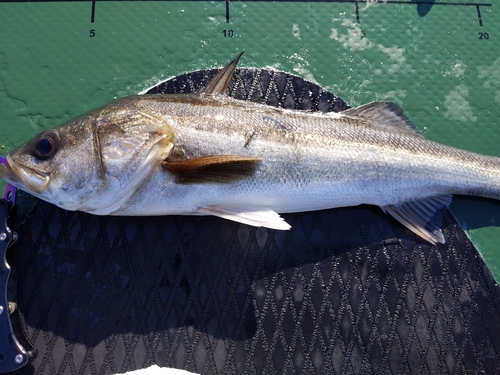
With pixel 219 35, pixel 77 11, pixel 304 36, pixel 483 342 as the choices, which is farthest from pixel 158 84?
pixel 483 342

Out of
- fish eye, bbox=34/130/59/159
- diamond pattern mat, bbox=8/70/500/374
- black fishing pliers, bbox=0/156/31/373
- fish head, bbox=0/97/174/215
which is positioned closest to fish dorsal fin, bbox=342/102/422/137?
diamond pattern mat, bbox=8/70/500/374

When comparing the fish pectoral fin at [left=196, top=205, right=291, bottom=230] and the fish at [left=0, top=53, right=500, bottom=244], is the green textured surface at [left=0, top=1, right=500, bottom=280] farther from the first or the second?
the fish pectoral fin at [left=196, top=205, right=291, bottom=230]

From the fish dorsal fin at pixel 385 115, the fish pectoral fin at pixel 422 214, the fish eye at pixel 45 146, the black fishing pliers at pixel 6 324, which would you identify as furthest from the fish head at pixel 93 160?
the fish pectoral fin at pixel 422 214

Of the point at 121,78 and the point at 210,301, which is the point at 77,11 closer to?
the point at 121,78

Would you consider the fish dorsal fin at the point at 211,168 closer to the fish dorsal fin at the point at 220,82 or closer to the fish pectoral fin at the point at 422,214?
the fish dorsal fin at the point at 220,82

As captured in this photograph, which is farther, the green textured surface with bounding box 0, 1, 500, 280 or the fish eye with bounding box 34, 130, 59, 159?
the green textured surface with bounding box 0, 1, 500, 280

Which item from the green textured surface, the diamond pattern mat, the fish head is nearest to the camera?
the fish head
